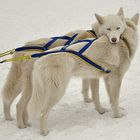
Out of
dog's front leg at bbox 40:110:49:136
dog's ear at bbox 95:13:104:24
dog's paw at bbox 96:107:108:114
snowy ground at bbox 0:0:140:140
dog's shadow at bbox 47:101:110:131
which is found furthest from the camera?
dog's paw at bbox 96:107:108:114

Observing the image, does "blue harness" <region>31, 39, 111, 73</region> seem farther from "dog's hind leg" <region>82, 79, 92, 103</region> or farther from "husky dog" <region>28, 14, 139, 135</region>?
"dog's hind leg" <region>82, 79, 92, 103</region>

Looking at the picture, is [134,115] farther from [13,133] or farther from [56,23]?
[56,23]

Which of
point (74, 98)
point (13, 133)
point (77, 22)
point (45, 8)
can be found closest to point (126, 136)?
point (13, 133)

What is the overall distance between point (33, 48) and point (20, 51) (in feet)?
0.69

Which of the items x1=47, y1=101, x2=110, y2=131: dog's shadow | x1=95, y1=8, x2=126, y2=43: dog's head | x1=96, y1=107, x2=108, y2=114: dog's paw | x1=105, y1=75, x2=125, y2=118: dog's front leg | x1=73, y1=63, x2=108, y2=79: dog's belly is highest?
x1=95, y1=8, x2=126, y2=43: dog's head

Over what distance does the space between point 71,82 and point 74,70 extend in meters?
2.45

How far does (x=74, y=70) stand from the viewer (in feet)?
16.7

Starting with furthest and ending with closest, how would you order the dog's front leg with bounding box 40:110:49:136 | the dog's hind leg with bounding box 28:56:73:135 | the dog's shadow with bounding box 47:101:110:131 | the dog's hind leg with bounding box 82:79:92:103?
the dog's hind leg with bounding box 82:79:92:103 < the dog's shadow with bounding box 47:101:110:131 < the dog's front leg with bounding box 40:110:49:136 < the dog's hind leg with bounding box 28:56:73:135

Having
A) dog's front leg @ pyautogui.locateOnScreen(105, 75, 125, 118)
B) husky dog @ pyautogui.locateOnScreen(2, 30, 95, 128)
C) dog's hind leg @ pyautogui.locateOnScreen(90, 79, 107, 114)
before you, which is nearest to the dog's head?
husky dog @ pyautogui.locateOnScreen(2, 30, 95, 128)

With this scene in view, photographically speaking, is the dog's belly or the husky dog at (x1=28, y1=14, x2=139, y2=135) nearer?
the husky dog at (x1=28, y1=14, x2=139, y2=135)

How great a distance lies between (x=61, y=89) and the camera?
4949 mm

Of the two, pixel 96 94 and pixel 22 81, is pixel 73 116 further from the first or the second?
pixel 22 81

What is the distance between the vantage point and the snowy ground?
5004mm

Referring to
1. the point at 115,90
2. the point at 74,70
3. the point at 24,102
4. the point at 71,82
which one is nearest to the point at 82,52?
the point at 74,70
